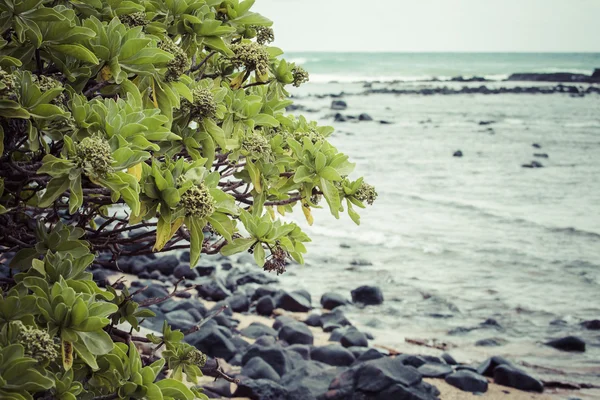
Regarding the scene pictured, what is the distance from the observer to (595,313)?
7.24 meters

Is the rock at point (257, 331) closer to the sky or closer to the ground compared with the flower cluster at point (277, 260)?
closer to the ground

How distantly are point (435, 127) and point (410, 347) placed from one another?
811 inches

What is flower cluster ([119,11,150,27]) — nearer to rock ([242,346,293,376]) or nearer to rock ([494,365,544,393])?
rock ([242,346,293,376])

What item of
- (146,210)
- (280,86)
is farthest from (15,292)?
(280,86)

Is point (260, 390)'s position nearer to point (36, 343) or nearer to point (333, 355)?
point (333, 355)

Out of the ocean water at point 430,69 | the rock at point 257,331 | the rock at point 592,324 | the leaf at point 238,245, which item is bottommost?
the rock at point 257,331

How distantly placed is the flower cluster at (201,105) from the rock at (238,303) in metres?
5.35

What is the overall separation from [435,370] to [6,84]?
4.76 metres

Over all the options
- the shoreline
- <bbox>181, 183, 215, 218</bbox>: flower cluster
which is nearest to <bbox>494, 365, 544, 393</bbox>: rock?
the shoreline

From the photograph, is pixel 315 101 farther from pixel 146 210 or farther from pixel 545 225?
pixel 146 210

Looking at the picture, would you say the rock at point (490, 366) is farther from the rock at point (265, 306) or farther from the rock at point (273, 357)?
the rock at point (265, 306)

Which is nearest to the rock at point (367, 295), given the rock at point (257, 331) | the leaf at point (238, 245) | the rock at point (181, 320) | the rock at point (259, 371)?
the rock at point (257, 331)

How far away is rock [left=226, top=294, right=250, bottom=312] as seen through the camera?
716cm

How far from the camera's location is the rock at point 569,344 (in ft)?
20.5
